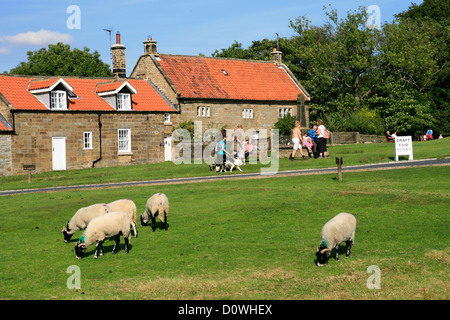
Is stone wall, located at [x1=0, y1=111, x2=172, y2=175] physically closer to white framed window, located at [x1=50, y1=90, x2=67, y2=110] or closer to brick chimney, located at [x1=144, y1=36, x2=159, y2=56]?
white framed window, located at [x1=50, y1=90, x2=67, y2=110]

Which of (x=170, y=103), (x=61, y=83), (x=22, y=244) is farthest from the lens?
(x=170, y=103)

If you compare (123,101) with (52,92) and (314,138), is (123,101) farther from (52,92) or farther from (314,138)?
(314,138)

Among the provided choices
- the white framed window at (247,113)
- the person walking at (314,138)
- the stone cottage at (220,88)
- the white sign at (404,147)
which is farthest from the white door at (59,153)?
the white sign at (404,147)

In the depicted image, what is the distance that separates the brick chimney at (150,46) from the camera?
6450 centimetres

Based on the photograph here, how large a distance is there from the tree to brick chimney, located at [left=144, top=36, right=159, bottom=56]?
31746 mm

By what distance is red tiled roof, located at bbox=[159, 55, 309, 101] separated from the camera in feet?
211

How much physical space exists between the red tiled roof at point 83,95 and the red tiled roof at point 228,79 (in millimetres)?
3494

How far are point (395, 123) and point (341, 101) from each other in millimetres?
11396

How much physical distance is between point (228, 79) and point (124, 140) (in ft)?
57.8

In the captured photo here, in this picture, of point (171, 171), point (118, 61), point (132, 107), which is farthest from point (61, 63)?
point (171, 171)

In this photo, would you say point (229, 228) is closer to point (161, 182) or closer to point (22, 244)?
point (22, 244)

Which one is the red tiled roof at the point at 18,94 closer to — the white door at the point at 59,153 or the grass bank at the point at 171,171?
the white door at the point at 59,153

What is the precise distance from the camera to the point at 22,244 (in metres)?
18.9
